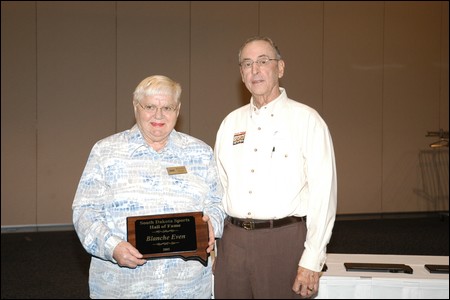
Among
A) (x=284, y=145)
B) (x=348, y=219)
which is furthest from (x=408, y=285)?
(x=348, y=219)

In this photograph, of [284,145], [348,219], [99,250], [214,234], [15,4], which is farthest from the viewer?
[348,219]

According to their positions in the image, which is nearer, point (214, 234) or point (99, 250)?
point (99, 250)

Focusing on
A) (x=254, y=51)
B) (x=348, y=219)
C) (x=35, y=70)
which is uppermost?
(x=35, y=70)

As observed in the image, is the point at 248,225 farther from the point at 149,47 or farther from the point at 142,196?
the point at 149,47

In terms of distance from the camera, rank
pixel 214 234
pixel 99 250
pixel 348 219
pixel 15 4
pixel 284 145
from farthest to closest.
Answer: pixel 348 219 → pixel 15 4 → pixel 284 145 → pixel 214 234 → pixel 99 250

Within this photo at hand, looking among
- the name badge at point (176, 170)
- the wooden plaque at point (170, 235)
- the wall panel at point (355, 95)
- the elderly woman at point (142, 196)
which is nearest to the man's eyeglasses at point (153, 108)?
the elderly woman at point (142, 196)

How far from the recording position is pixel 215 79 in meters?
7.30

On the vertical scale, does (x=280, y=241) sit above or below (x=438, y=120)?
below

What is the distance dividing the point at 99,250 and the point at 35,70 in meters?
5.55

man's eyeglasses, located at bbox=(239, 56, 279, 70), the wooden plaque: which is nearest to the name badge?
the wooden plaque

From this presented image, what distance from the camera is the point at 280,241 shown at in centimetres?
217

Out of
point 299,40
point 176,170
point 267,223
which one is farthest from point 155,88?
point 299,40

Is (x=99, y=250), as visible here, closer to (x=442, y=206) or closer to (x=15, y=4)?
(x=15, y=4)

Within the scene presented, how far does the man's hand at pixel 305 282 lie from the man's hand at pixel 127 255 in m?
0.73
